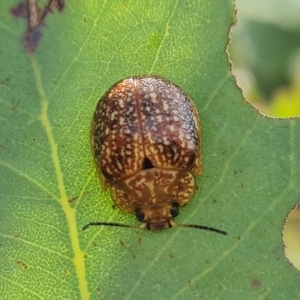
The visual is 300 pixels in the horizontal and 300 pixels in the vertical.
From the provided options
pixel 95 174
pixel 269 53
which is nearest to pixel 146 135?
pixel 95 174

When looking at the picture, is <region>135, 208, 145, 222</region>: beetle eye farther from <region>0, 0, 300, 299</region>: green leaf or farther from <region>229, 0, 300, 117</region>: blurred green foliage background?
<region>229, 0, 300, 117</region>: blurred green foliage background

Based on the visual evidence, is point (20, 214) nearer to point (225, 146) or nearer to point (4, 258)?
point (4, 258)

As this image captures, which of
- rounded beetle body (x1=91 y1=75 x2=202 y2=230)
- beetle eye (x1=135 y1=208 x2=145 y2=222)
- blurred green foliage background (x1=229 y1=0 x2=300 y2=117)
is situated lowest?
blurred green foliage background (x1=229 y1=0 x2=300 y2=117)

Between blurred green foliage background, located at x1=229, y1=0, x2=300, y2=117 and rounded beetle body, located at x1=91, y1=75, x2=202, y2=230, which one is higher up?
rounded beetle body, located at x1=91, y1=75, x2=202, y2=230

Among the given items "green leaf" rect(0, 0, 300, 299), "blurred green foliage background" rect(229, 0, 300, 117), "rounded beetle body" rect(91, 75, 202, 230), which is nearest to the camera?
"green leaf" rect(0, 0, 300, 299)

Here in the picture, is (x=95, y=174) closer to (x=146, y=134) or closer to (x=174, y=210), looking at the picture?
(x=146, y=134)

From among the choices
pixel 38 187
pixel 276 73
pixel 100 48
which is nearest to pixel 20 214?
pixel 38 187

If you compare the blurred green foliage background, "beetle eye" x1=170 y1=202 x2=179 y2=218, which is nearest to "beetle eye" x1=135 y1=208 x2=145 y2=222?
"beetle eye" x1=170 y1=202 x2=179 y2=218
